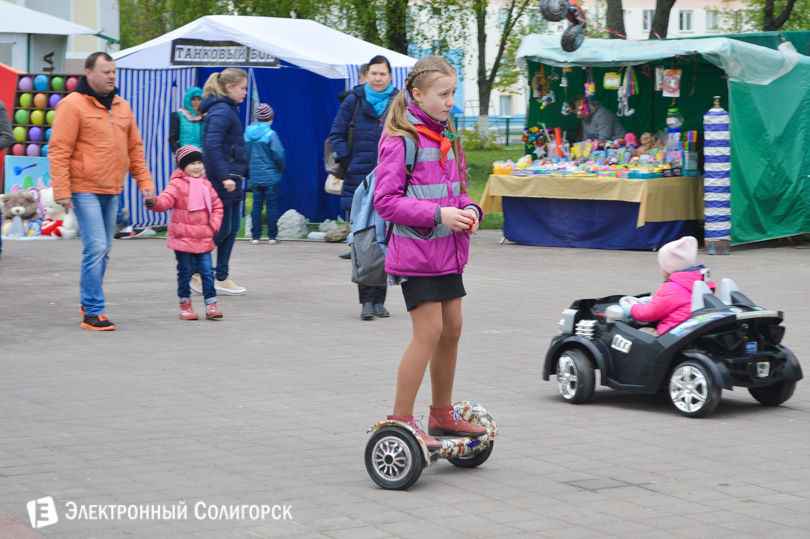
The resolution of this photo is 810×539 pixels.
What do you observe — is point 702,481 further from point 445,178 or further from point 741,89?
point 741,89

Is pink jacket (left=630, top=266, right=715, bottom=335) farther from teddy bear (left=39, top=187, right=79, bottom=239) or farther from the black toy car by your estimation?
teddy bear (left=39, top=187, right=79, bottom=239)

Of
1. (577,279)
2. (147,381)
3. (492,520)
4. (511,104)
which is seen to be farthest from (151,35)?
(492,520)

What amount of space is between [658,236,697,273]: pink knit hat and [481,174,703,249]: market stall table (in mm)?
7556

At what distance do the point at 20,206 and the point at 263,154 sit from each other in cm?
368

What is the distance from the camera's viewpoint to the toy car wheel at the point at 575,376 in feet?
20.7

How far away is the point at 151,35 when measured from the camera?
48625mm

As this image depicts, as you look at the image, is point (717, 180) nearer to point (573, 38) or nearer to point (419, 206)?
point (573, 38)

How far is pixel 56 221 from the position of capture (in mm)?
15891

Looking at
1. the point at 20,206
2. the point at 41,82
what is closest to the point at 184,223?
the point at 20,206

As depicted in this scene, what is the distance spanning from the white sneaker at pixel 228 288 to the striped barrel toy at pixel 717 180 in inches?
245

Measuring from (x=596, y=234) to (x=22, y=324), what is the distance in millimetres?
7658

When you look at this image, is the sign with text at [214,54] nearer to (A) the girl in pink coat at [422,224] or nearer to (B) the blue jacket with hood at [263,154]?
(B) the blue jacket with hood at [263,154]

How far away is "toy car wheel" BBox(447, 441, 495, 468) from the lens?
Result: 5.02 meters

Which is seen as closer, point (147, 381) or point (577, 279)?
point (147, 381)
